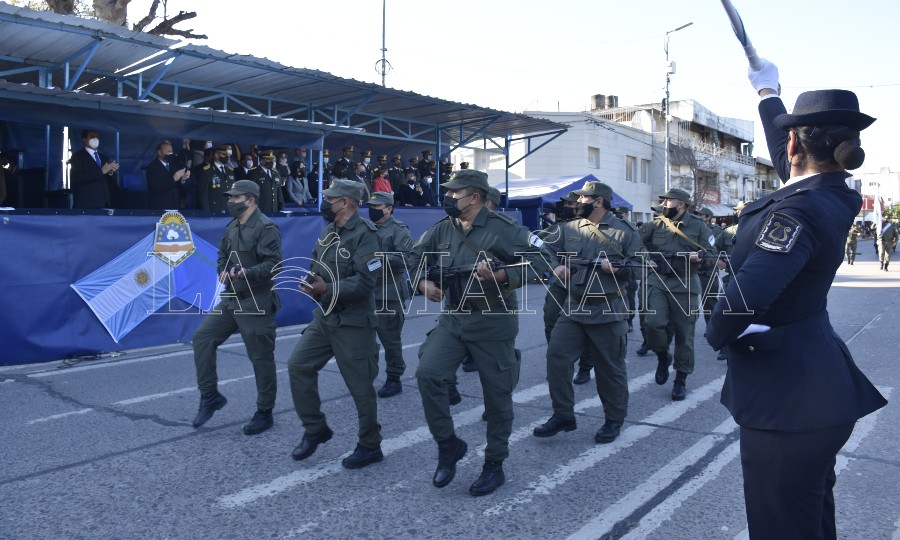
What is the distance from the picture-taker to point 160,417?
590 centimetres

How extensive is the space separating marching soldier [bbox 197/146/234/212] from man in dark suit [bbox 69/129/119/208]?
1.53 m

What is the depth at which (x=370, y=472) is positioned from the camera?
4.65m

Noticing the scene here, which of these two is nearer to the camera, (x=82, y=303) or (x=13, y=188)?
(x=82, y=303)

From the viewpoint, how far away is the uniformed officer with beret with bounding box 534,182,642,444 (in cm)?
542

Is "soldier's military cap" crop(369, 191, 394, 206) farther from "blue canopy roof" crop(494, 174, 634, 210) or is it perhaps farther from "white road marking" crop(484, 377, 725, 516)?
"blue canopy roof" crop(494, 174, 634, 210)

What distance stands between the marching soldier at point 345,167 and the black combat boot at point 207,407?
9997mm

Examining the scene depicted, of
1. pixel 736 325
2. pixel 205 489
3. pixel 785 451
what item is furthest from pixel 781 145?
pixel 205 489

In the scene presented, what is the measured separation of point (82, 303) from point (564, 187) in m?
14.9

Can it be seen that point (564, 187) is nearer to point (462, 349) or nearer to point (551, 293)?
point (551, 293)

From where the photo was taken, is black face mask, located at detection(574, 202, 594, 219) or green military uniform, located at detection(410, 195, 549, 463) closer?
green military uniform, located at detection(410, 195, 549, 463)

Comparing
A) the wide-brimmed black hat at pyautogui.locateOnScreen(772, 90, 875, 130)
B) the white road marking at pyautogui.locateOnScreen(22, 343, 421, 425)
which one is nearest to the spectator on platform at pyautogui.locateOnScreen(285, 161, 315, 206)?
the white road marking at pyautogui.locateOnScreen(22, 343, 421, 425)

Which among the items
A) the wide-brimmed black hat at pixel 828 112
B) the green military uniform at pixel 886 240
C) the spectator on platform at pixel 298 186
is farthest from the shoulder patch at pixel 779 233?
the green military uniform at pixel 886 240

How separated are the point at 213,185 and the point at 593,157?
27381mm

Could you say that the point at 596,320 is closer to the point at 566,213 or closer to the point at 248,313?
the point at 248,313
